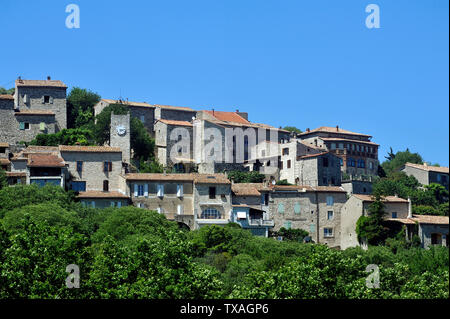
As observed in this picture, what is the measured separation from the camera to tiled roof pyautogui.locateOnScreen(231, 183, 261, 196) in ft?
214

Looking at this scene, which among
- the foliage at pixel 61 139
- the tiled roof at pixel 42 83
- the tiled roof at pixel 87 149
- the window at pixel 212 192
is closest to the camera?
the window at pixel 212 192

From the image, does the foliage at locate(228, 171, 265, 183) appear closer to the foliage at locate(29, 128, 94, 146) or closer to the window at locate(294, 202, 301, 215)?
the window at locate(294, 202, 301, 215)

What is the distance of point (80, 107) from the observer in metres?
84.3

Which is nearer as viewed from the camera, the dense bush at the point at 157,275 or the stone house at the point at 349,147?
the dense bush at the point at 157,275

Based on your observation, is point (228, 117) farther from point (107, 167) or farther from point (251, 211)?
point (107, 167)

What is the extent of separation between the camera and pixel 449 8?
599 inches

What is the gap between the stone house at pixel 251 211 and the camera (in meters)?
63.4

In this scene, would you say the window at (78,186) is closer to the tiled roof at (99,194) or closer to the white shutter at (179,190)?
the tiled roof at (99,194)

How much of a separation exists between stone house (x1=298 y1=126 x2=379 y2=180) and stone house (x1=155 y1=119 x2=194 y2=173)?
15574 millimetres

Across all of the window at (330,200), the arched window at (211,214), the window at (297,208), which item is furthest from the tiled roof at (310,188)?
the arched window at (211,214)

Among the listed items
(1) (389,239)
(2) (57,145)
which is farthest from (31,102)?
(1) (389,239)

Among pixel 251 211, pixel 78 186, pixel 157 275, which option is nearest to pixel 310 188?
pixel 251 211

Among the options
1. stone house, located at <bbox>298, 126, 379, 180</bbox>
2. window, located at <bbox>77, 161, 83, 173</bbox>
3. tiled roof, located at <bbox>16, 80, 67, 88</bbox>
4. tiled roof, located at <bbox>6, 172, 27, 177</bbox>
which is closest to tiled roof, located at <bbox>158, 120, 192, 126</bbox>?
tiled roof, located at <bbox>16, 80, 67, 88</bbox>
